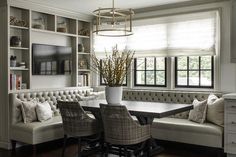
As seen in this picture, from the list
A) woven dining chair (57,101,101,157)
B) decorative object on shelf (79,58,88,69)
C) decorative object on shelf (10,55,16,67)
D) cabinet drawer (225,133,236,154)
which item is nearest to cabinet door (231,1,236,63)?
cabinet drawer (225,133,236,154)

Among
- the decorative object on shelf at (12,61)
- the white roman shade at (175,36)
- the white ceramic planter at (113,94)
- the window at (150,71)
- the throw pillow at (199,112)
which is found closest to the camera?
the white ceramic planter at (113,94)

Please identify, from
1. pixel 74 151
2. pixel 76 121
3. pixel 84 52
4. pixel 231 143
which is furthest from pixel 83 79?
pixel 231 143

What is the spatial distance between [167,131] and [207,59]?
1648 mm

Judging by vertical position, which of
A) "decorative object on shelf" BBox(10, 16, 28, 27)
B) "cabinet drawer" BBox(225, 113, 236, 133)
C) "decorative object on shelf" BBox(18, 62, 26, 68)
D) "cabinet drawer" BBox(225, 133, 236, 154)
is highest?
"decorative object on shelf" BBox(10, 16, 28, 27)

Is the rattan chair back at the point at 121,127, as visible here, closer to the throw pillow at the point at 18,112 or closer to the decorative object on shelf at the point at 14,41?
the throw pillow at the point at 18,112

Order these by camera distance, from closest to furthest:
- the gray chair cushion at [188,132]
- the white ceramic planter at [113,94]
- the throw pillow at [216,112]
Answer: the white ceramic planter at [113,94], the gray chair cushion at [188,132], the throw pillow at [216,112]

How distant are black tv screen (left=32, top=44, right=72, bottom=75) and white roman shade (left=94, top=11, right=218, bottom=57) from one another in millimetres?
1081

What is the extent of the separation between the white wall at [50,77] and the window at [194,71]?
2.45m

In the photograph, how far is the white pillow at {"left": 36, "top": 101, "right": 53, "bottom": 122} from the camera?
16.4 feet

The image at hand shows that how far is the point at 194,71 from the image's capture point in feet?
18.7

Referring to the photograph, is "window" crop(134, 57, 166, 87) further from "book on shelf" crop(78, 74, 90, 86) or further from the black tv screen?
the black tv screen

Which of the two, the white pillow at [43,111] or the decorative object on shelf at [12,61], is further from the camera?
the decorative object on shelf at [12,61]

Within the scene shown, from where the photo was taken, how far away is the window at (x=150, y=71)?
20.1ft

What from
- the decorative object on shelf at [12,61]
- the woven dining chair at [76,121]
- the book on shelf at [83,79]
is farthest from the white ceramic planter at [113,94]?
the book on shelf at [83,79]
